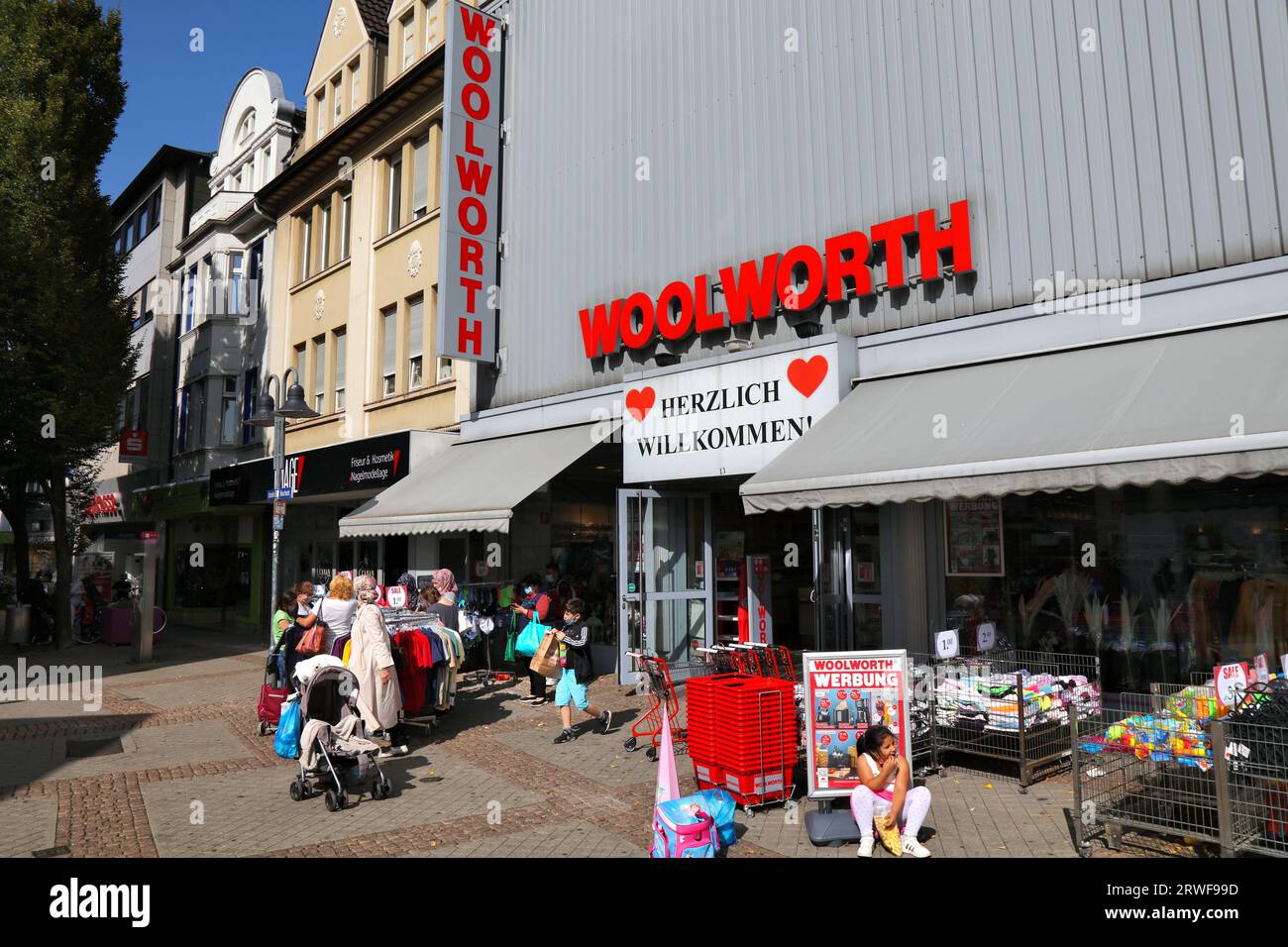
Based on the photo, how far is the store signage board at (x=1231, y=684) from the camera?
6.03 m

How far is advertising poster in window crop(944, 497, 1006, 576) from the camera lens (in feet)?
30.9

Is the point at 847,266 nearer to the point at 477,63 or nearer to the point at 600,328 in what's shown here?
the point at 600,328

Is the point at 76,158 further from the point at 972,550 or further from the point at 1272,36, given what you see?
the point at 1272,36

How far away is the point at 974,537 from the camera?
9570 mm

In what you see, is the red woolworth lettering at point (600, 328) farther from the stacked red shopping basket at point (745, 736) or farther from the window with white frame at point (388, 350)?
the stacked red shopping basket at point (745, 736)

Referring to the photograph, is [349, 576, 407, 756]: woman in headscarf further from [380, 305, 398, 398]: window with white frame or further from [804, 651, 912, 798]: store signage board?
[380, 305, 398, 398]: window with white frame

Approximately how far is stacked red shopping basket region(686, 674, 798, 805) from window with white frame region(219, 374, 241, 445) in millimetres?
22835

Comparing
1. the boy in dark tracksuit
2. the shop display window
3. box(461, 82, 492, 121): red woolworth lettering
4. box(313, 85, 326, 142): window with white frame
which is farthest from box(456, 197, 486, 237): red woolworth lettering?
the shop display window

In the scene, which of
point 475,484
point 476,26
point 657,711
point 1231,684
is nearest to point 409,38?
point 476,26

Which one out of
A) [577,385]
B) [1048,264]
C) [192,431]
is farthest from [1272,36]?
[192,431]

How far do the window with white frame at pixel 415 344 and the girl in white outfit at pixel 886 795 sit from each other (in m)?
14.0

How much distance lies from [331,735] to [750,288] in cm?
743

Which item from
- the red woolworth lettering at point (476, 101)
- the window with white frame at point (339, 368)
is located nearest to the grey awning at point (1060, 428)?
the red woolworth lettering at point (476, 101)
